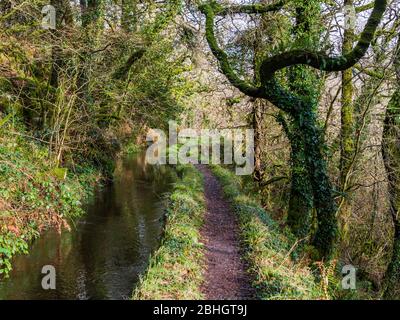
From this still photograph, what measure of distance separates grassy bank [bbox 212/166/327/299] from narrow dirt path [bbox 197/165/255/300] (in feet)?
0.83

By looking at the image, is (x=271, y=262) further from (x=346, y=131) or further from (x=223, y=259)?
(x=346, y=131)

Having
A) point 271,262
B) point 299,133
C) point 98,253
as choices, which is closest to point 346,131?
point 299,133

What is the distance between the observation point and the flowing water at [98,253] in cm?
859

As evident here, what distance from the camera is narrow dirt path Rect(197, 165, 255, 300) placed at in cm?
800

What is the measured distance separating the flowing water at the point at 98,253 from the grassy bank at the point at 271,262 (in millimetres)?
2736

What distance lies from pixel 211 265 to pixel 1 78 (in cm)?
1014

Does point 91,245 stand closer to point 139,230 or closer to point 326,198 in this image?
point 139,230

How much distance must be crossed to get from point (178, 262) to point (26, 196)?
15.4 ft

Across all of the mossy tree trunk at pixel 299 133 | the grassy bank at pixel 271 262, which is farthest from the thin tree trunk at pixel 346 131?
the grassy bank at pixel 271 262

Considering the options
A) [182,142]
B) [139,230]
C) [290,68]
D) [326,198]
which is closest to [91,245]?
[139,230]

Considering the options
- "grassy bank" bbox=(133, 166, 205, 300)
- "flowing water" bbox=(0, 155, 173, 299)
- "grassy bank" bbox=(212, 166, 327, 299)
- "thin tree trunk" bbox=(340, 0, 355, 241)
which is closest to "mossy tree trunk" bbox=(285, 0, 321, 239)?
"thin tree trunk" bbox=(340, 0, 355, 241)

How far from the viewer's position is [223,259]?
987cm

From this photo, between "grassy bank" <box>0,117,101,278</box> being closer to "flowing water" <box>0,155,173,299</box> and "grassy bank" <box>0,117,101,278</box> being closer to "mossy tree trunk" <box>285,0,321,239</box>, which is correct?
"flowing water" <box>0,155,173,299</box>

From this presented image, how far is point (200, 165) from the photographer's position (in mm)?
31844
